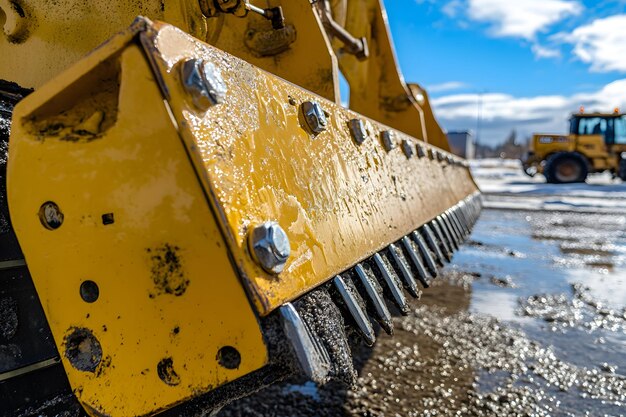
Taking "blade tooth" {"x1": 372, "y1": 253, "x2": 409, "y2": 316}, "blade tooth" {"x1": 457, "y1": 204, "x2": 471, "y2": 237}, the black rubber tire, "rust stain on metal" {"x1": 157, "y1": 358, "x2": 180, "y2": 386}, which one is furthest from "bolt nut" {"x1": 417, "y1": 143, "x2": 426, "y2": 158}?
the black rubber tire

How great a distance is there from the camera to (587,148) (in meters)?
16.7

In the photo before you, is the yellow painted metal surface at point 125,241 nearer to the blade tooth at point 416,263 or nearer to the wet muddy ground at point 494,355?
the wet muddy ground at point 494,355

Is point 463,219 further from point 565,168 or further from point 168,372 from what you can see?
point 565,168

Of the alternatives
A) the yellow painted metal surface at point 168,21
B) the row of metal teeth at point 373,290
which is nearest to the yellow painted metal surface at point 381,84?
the yellow painted metal surface at point 168,21

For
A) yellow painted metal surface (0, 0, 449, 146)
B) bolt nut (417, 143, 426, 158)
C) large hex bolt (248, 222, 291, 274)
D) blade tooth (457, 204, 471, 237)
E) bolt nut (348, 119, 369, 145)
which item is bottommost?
blade tooth (457, 204, 471, 237)

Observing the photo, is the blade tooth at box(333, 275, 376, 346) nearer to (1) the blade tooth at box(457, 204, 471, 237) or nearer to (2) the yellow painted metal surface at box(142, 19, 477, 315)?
(2) the yellow painted metal surface at box(142, 19, 477, 315)

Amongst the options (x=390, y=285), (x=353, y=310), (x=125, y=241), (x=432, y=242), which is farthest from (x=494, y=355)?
(x=125, y=241)

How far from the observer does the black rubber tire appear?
16.6 meters

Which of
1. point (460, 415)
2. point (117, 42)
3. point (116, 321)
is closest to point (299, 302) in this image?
point (116, 321)

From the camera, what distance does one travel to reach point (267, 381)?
36.4 inches

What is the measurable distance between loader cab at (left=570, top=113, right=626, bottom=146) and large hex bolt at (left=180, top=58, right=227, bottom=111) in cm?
1883

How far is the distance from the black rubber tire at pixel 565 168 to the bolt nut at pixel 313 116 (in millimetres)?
17790

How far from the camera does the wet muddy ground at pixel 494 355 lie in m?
1.96

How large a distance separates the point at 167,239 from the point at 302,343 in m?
0.32
